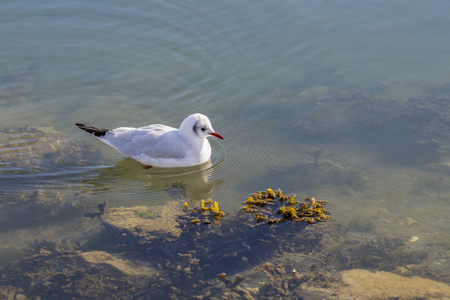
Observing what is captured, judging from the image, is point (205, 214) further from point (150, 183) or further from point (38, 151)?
point (38, 151)

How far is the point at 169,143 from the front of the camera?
8414 mm

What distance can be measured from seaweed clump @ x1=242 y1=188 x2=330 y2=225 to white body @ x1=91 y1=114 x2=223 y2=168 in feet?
4.78

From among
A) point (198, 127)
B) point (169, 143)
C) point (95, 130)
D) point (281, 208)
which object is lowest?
point (281, 208)

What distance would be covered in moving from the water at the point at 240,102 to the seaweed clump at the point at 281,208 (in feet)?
0.83

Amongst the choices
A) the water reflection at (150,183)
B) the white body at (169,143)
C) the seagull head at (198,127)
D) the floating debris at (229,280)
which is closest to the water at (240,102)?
the water reflection at (150,183)

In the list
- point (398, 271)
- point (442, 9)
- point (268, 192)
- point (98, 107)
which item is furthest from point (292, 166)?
point (442, 9)

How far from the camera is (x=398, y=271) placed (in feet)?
19.6

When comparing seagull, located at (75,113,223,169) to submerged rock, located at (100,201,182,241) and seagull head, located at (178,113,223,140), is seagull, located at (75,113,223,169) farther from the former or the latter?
submerged rock, located at (100,201,182,241)

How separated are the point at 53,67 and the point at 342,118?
6.23 m

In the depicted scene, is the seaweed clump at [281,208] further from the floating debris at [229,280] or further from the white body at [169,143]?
the white body at [169,143]

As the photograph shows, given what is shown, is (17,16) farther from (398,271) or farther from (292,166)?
(398,271)

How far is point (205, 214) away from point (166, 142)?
1927mm

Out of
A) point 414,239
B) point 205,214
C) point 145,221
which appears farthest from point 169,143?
point 414,239

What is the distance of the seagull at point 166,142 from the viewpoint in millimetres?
8344
